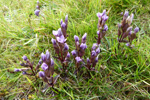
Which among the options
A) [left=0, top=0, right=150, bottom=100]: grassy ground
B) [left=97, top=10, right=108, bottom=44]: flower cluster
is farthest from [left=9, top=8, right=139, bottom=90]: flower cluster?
[left=0, top=0, right=150, bottom=100]: grassy ground

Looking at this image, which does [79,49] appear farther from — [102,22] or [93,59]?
[102,22]

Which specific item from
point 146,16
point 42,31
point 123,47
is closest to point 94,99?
point 123,47

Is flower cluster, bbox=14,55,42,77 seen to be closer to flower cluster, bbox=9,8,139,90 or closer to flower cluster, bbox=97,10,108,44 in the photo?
flower cluster, bbox=9,8,139,90

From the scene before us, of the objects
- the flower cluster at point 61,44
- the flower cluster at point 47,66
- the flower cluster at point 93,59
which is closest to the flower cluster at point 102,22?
the flower cluster at point 93,59

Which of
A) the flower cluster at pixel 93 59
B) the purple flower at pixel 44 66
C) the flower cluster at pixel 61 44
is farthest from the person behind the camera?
the flower cluster at pixel 93 59

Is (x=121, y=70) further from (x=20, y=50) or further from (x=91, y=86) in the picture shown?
(x=20, y=50)

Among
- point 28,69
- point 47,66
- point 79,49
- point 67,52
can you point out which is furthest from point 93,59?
point 28,69

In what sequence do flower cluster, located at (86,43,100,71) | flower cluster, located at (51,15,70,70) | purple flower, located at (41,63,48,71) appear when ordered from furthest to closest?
flower cluster, located at (86,43,100,71) → flower cluster, located at (51,15,70,70) → purple flower, located at (41,63,48,71)

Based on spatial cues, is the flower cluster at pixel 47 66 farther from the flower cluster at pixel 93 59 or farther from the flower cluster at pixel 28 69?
the flower cluster at pixel 93 59
